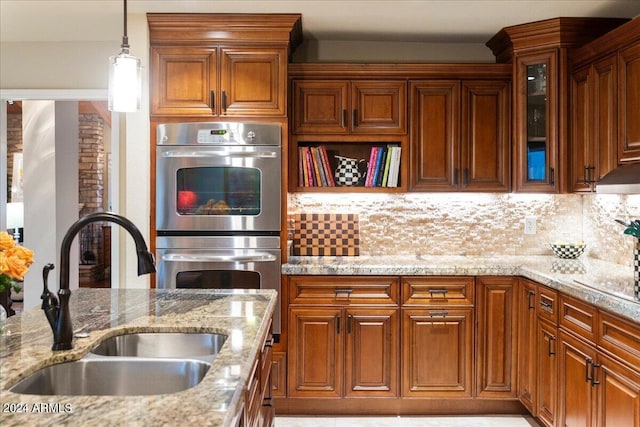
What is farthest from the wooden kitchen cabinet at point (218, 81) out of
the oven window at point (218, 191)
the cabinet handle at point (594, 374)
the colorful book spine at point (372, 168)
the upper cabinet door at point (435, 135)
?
the cabinet handle at point (594, 374)

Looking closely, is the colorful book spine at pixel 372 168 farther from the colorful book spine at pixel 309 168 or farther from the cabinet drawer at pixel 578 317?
the cabinet drawer at pixel 578 317

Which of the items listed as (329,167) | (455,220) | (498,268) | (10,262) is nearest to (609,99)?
(498,268)

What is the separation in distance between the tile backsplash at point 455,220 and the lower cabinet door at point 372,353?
0.70m

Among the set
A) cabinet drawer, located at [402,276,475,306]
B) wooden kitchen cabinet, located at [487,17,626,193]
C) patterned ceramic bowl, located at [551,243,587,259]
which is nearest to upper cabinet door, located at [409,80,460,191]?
wooden kitchen cabinet, located at [487,17,626,193]

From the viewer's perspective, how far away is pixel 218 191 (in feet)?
10.6

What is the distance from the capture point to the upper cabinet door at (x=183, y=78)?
3254 millimetres

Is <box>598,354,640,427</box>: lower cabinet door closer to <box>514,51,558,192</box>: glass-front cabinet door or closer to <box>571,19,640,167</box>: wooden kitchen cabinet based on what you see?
<box>571,19,640,167</box>: wooden kitchen cabinet

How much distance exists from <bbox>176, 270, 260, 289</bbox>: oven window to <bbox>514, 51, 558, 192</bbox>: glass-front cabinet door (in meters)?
1.81

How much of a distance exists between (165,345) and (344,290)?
1694 mm

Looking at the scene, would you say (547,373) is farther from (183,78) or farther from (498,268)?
(183,78)

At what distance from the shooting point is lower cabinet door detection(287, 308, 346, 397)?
3.22m

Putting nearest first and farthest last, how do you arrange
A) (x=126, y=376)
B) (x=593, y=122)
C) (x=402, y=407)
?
(x=126, y=376) → (x=593, y=122) → (x=402, y=407)

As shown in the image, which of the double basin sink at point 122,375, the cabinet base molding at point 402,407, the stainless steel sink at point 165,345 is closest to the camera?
the double basin sink at point 122,375

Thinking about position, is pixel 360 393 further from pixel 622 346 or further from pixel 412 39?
pixel 412 39
